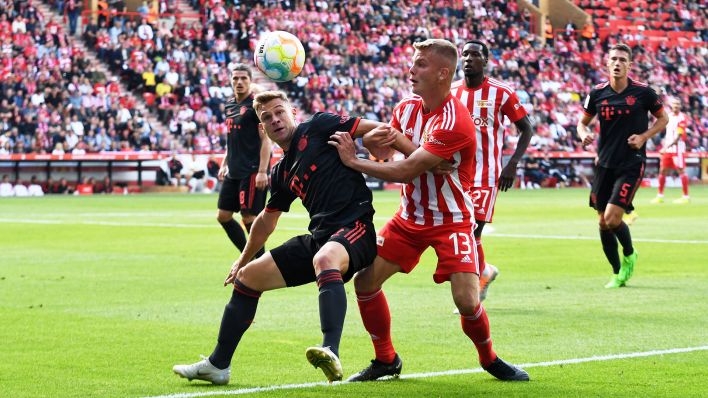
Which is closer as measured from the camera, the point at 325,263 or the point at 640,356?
the point at 325,263

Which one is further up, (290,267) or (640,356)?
(290,267)

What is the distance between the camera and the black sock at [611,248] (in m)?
13.2

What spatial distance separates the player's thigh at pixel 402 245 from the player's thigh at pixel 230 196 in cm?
618

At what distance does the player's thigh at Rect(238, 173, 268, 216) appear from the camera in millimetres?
13312

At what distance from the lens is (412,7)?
56.3 m

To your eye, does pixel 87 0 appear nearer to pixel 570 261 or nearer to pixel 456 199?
pixel 570 261

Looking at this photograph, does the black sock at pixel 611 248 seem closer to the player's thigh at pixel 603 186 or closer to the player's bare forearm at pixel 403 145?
the player's thigh at pixel 603 186

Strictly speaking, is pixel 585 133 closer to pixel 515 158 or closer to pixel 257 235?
pixel 515 158

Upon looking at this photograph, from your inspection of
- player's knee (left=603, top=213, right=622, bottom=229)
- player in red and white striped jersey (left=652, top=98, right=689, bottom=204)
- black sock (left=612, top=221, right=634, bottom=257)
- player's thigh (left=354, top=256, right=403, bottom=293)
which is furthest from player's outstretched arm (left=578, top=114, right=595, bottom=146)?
player in red and white striped jersey (left=652, top=98, right=689, bottom=204)

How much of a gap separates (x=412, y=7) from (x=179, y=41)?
44.7ft

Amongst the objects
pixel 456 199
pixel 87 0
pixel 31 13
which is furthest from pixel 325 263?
pixel 87 0

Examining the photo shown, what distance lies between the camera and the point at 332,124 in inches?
293

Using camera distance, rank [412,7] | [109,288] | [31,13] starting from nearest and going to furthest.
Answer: [109,288] → [31,13] → [412,7]

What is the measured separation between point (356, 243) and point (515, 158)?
4352 millimetres
